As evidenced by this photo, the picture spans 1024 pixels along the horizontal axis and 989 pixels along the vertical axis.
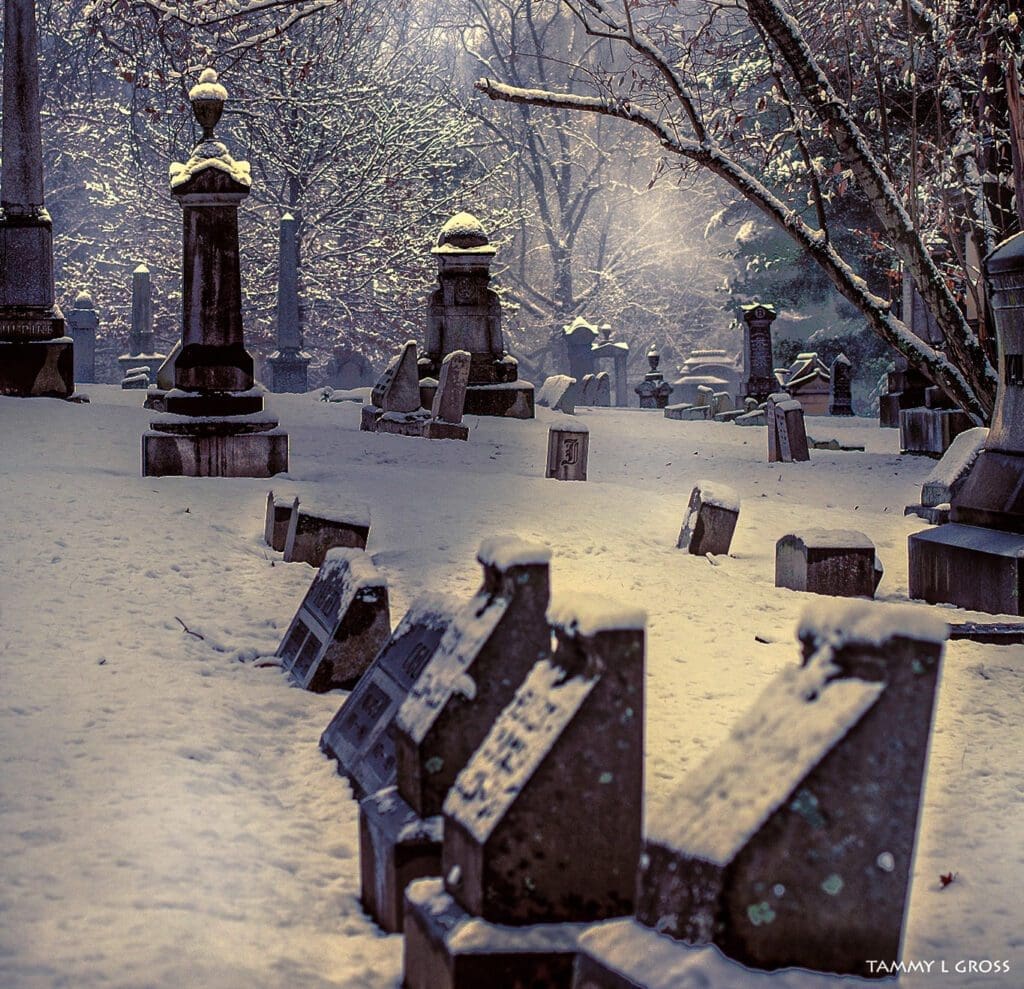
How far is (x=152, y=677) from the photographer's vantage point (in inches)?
207

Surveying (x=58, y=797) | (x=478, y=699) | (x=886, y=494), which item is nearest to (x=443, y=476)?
(x=886, y=494)

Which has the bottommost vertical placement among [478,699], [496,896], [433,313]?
[496,896]

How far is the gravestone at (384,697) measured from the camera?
4.00 m

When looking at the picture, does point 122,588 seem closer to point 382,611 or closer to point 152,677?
point 152,677

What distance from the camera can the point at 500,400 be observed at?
1759cm

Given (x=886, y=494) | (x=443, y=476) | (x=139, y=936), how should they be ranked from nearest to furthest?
(x=139, y=936)
(x=443, y=476)
(x=886, y=494)

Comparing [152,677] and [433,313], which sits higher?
[433,313]

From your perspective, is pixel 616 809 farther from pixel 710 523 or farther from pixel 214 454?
pixel 214 454

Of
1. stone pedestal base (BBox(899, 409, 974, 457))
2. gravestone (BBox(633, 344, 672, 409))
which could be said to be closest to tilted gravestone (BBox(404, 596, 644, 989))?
stone pedestal base (BBox(899, 409, 974, 457))

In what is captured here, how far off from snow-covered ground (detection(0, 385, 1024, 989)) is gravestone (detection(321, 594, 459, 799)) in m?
A: 0.13

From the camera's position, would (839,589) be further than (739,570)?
No

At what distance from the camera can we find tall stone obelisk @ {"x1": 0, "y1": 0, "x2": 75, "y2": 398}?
527 inches

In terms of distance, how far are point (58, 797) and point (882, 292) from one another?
25.1 m

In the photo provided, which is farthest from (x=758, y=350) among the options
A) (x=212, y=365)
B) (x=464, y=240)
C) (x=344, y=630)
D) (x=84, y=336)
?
(x=344, y=630)
